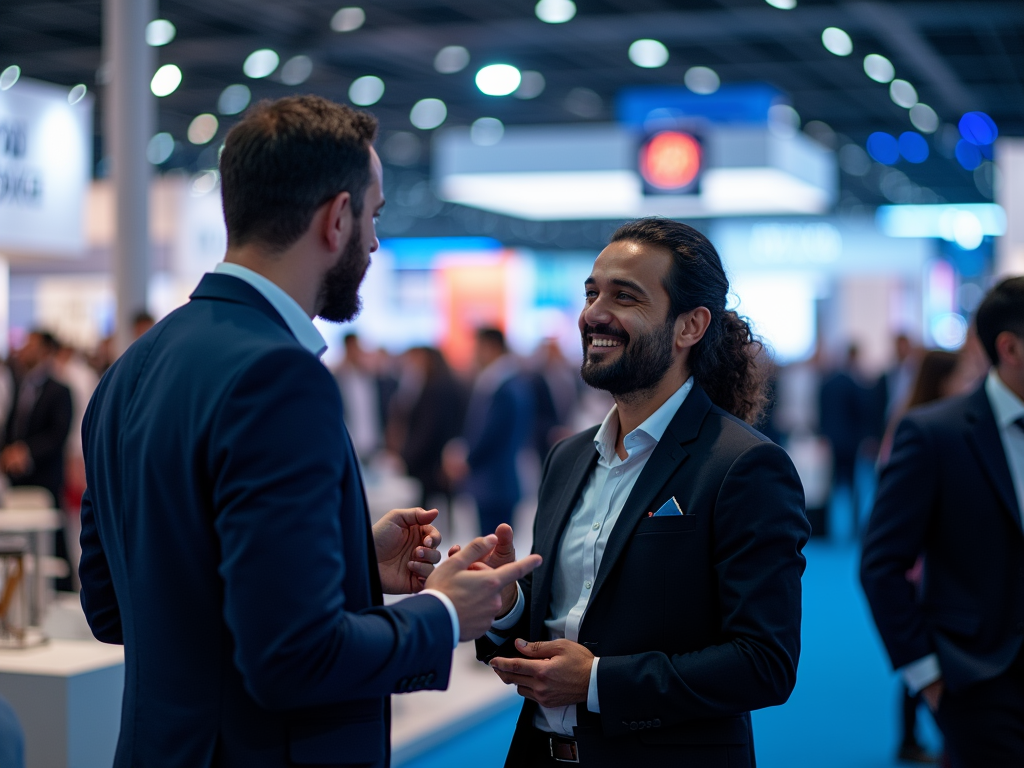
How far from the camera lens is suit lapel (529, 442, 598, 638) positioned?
1.95 meters

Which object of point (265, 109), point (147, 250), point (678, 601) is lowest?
point (678, 601)

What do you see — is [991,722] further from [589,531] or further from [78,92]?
[78,92]

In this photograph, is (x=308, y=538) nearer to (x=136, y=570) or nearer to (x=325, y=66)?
(x=136, y=570)

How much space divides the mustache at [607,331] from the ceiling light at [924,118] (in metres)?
16.8

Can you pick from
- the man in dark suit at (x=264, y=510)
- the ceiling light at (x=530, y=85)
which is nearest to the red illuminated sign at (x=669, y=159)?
the ceiling light at (x=530, y=85)

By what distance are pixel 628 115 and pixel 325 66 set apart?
4.77 meters

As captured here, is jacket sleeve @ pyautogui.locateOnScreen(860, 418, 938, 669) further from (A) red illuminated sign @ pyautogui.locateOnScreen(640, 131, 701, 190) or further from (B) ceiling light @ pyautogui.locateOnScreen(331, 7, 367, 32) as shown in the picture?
(B) ceiling light @ pyautogui.locateOnScreen(331, 7, 367, 32)

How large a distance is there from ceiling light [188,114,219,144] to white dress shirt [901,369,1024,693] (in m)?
17.6

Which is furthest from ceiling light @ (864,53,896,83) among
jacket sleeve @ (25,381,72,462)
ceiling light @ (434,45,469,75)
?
jacket sleeve @ (25,381,72,462)

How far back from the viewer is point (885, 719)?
16.8 feet

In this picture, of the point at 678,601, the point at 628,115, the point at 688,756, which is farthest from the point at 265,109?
the point at 628,115

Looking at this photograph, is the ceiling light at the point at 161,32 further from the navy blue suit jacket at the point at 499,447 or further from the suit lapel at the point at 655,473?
the suit lapel at the point at 655,473

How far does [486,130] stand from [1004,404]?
61.5 feet

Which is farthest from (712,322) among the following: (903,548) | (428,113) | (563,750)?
(428,113)
